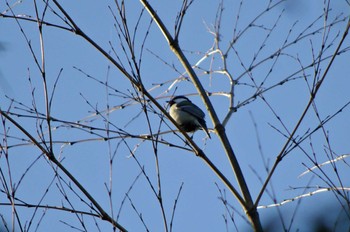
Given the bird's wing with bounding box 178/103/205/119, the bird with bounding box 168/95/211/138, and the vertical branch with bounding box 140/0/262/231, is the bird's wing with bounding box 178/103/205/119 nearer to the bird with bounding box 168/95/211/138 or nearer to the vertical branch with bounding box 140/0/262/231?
the bird with bounding box 168/95/211/138

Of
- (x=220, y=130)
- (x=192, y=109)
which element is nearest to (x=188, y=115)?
(x=192, y=109)

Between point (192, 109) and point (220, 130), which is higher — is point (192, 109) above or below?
above

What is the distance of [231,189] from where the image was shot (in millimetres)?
3305

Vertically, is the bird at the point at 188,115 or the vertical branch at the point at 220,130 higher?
the bird at the point at 188,115

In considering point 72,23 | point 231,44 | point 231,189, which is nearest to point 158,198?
point 231,189

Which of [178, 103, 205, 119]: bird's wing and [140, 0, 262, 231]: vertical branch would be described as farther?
[178, 103, 205, 119]: bird's wing

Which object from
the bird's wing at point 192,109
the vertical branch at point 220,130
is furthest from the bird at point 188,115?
the vertical branch at point 220,130

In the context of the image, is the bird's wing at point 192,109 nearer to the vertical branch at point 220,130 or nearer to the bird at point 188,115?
the bird at point 188,115

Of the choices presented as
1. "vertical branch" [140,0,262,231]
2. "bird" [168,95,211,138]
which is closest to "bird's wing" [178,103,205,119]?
"bird" [168,95,211,138]

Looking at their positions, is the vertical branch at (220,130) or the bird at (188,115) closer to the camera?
the vertical branch at (220,130)

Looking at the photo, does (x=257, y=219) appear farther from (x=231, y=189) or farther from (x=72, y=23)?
(x=72, y=23)

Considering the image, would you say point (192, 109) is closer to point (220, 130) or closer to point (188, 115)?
point (188, 115)

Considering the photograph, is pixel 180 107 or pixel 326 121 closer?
pixel 326 121

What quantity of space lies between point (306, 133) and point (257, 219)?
63cm
